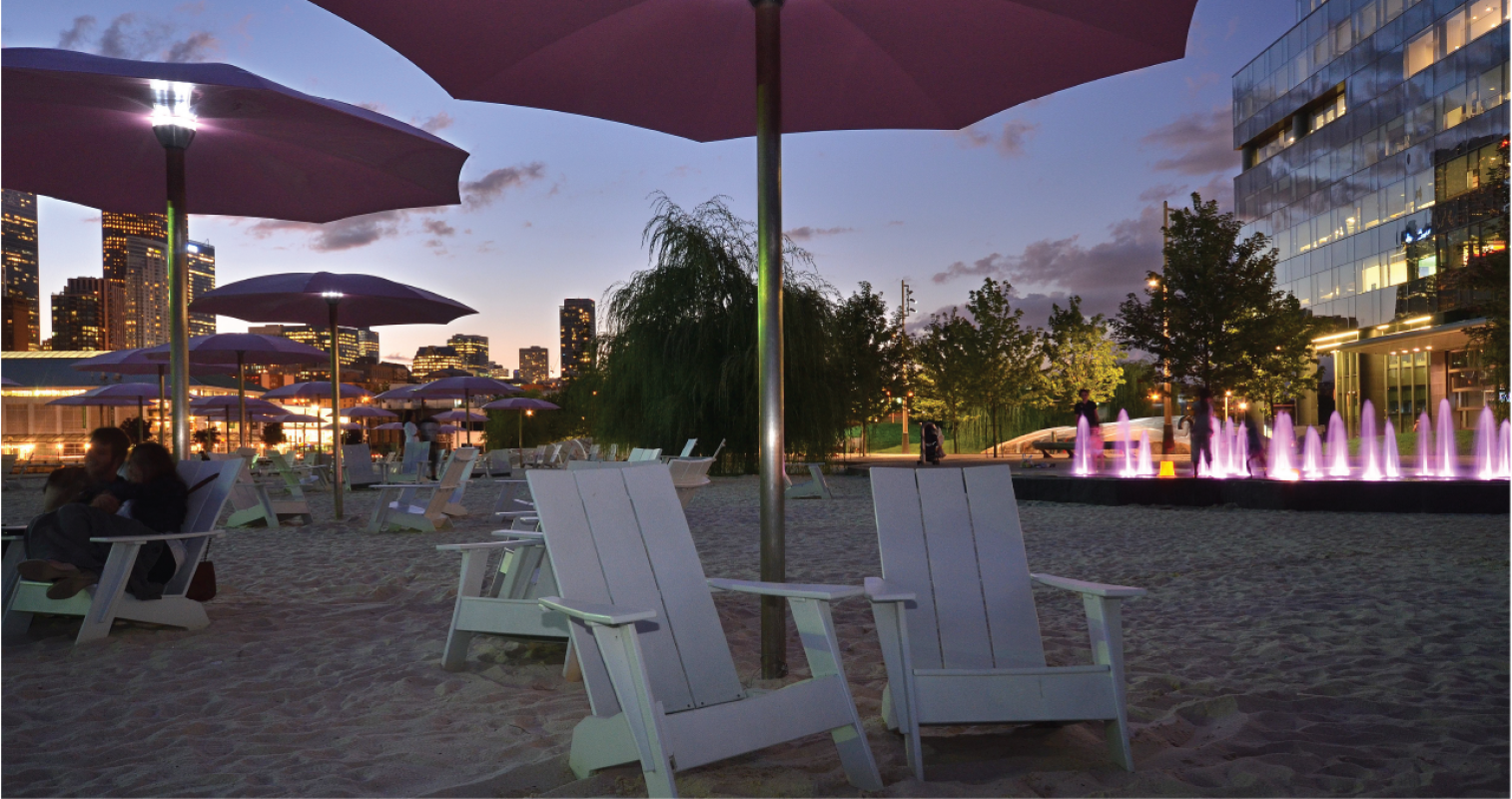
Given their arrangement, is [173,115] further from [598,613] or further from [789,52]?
[598,613]

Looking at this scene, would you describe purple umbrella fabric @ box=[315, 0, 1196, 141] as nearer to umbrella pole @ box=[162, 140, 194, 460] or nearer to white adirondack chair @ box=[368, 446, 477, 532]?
umbrella pole @ box=[162, 140, 194, 460]

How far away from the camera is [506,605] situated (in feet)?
13.0

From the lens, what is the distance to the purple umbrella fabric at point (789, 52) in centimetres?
341

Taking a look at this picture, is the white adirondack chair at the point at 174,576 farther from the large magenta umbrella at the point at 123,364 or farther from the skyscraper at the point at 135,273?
the skyscraper at the point at 135,273

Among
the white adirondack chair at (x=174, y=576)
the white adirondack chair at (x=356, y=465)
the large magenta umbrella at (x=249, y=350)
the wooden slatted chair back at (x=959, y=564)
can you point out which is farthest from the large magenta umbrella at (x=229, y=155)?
the white adirondack chair at (x=356, y=465)

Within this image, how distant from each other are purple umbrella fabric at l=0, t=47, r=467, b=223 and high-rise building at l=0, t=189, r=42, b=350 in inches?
46.6

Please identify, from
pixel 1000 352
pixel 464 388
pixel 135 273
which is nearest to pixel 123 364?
pixel 135 273

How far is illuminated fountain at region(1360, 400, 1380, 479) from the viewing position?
1504 centimetres

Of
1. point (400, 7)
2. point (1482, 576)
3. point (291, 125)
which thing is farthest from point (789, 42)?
point (1482, 576)

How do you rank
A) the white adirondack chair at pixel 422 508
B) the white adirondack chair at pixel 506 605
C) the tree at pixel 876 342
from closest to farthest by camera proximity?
the white adirondack chair at pixel 506 605, the white adirondack chair at pixel 422 508, the tree at pixel 876 342

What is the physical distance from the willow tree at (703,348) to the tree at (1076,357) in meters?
18.6

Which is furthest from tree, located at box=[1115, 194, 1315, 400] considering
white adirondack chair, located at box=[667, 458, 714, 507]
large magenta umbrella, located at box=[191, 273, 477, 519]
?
large magenta umbrella, located at box=[191, 273, 477, 519]

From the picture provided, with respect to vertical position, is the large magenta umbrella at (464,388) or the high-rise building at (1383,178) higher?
the high-rise building at (1383,178)

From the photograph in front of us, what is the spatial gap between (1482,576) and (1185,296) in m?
20.1
